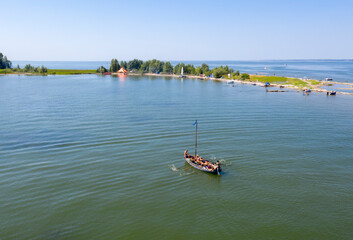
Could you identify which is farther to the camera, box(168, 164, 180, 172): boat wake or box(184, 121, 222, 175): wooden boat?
box(168, 164, 180, 172): boat wake

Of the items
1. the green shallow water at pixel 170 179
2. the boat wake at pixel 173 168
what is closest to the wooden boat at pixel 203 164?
→ the green shallow water at pixel 170 179

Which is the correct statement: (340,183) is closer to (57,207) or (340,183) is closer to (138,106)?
(57,207)

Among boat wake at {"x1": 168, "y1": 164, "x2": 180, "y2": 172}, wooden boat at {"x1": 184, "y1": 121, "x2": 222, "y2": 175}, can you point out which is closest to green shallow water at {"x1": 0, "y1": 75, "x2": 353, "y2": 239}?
boat wake at {"x1": 168, "y1": 164, "x2": 180, "y2": 172}

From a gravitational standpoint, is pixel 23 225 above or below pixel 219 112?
below

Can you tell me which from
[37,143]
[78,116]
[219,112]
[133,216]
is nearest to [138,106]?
[78,116]

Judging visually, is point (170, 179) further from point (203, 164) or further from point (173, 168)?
point (203, 164)

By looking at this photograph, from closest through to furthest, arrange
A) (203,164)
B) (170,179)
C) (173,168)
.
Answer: (170,179)
(203,164)
(173,168)

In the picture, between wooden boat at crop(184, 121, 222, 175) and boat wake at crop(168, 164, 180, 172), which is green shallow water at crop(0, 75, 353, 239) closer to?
boat wake at crop(168, 164, 180, 172)

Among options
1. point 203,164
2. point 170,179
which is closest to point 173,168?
point 170,179
